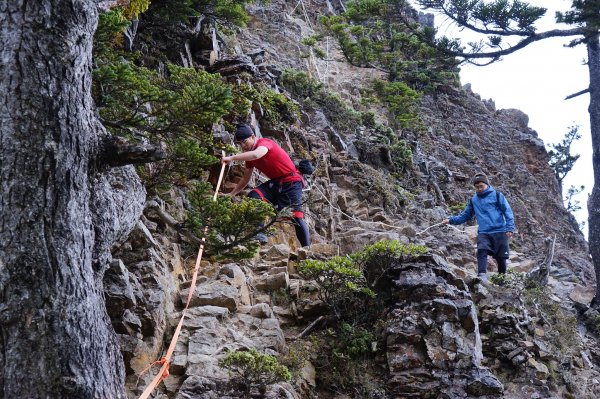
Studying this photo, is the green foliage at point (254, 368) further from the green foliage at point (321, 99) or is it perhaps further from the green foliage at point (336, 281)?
the green foliage at point (321, 99)

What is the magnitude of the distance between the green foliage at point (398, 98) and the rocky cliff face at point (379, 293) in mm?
4422

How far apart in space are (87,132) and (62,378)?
4.34 ft

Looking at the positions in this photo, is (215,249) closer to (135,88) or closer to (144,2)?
(135,88)

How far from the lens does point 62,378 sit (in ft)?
8.95

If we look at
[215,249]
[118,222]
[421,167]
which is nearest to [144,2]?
[215,249]

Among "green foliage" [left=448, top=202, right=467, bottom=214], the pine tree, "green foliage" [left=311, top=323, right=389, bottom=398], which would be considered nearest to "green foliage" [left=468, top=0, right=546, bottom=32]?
the pine tree

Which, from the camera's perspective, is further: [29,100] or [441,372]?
[441,372]

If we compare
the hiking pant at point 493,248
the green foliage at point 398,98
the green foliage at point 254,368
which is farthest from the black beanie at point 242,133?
the green foliage at point 398,98

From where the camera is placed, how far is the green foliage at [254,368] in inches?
171

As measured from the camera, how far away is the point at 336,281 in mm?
6281

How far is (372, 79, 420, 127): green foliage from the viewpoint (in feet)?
61.9

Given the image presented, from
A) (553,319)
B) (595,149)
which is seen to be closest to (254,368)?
(553,319)

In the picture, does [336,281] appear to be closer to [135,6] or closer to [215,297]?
[215,297]

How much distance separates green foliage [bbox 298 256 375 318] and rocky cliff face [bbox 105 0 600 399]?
0.27 meters
